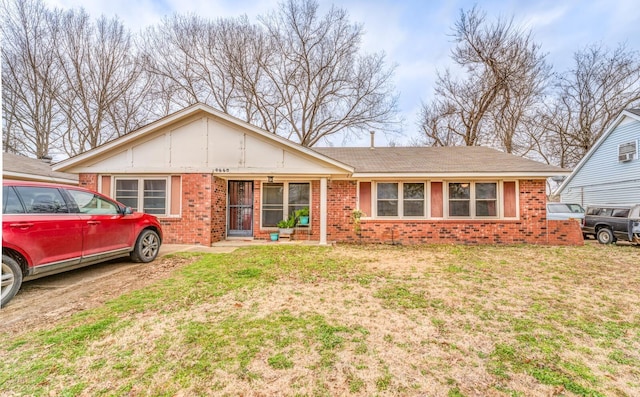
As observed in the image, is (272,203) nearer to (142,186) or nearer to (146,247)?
(142,186)

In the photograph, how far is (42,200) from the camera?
4426mm

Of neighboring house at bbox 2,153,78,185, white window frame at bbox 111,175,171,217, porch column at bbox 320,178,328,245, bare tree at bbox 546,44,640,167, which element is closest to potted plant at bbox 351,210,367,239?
porch column at bbox 320,178,328,245

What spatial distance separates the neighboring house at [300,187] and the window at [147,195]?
3cm

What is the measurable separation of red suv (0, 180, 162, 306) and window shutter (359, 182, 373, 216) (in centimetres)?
645

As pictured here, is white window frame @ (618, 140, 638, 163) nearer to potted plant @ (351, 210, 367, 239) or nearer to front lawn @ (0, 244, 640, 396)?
front lawn @ (0, 244, 640, 396)

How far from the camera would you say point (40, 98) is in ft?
57.9

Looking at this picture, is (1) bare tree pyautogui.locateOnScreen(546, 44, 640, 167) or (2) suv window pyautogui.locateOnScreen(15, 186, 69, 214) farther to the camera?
(1) bare tree pyautogui.locateOnScreen(546, 44, 640, 167)

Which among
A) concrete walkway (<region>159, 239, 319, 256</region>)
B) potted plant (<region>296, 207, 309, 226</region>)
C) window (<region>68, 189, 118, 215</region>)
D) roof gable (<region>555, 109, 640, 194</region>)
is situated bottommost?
concrete walkway (<region>159, 239, 319, 256</region>)

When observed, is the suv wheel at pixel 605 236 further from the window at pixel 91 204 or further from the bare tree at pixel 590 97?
the window at pixel 91 204

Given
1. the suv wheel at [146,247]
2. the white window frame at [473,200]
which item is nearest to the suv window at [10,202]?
the suv wheel at [146,247]

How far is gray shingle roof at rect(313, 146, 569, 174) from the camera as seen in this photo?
9070 millimetres

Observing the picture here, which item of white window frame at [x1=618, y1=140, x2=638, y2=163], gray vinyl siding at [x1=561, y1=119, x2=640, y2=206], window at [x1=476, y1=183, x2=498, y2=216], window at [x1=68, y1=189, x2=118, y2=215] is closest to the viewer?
window at [x1=68, y1=189, x2=118, y2=215]

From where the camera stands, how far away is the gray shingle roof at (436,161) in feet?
29.8

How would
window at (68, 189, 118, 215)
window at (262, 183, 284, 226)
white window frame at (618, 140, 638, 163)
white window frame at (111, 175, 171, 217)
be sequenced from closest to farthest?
window at (68, 189, 118, 215), white window frame at (111, 175, 171, 217), window at (262, 183, 284, 226), white window frame at (618, 140, 638, 163)
